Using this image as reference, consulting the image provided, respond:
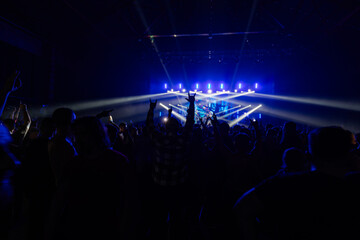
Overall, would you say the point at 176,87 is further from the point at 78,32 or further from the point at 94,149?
the point at 94,149

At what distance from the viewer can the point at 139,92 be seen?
12805 millimetres

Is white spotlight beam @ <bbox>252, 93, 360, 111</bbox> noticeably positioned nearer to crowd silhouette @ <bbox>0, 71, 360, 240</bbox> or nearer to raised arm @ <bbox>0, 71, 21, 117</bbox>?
crowd silhouette @ <bbox>0, 71, 360, 240</bbox>

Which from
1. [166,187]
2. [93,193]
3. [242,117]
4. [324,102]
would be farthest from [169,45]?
[93,193]

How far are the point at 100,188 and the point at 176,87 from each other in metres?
15.4

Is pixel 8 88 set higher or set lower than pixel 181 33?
lower

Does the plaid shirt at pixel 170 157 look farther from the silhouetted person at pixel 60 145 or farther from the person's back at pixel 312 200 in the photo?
the person's back at pixel 312 200

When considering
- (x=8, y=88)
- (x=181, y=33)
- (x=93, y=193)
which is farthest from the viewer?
(x=181, y=33)

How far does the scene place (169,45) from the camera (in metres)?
11.4

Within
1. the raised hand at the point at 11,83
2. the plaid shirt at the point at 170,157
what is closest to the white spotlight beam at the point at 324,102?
the plaid shirt at the point at 170,157

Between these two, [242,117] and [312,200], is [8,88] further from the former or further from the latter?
[242,117]

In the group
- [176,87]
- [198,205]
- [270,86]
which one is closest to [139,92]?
[176,87]

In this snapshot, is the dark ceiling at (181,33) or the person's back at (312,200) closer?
the person's back at (312,200)

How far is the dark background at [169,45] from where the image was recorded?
22.6 ft

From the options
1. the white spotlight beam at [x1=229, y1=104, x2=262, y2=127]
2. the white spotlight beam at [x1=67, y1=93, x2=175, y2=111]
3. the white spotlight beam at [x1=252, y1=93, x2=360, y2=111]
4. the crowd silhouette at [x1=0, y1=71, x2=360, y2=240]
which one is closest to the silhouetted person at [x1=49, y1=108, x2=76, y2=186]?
the crowd silhouette at [x1=0, y1=71, x2=360, y2=240]
